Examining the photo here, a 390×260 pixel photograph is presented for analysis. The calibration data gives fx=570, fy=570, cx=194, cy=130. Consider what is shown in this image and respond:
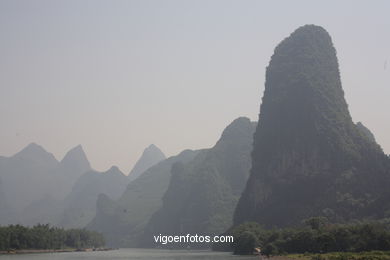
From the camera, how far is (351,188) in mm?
112062

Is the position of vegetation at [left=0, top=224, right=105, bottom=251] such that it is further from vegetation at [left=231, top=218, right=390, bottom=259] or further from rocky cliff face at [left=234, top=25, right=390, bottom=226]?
vegetation at [left=231, top=218, right=390, bottom=259]

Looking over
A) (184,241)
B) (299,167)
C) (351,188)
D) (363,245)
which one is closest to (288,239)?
(363,245)

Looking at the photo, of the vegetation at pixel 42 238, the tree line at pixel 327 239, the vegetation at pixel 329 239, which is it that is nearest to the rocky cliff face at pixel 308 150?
the vegetation at pixel 329 239

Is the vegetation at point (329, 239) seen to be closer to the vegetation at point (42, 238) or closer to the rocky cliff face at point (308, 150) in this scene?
the rocky cliff face at point (308, 150)

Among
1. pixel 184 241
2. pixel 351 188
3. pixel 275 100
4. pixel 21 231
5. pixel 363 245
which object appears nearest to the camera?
pixel 363 245

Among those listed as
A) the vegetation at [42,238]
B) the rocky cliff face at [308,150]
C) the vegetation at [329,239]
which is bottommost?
the vegetation at [329,239]

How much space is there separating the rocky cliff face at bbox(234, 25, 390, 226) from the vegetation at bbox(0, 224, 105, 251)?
4347 cm

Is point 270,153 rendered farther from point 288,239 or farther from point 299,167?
point 288,239

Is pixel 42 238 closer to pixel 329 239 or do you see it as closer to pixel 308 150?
pixel 308 150

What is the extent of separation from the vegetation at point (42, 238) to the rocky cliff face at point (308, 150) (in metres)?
43.5

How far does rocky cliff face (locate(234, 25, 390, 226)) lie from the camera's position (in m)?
113

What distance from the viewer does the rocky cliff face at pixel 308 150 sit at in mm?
112875

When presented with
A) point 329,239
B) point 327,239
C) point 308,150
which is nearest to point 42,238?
point 308,150

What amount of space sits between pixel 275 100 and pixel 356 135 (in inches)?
909
